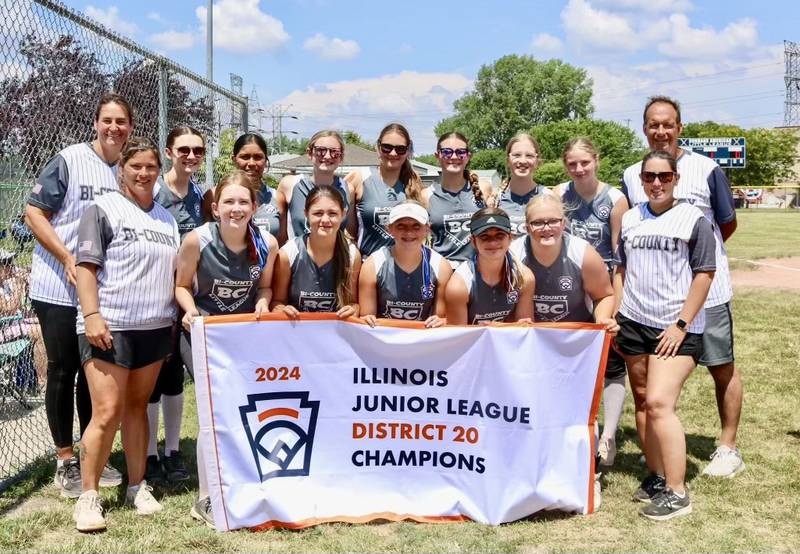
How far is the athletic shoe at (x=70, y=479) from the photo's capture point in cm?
461

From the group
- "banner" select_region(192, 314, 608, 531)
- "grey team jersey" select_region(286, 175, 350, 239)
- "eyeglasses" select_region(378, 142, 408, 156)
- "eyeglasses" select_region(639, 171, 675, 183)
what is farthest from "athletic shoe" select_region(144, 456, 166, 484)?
"eyeglasses" select_region(639, 171, 675, 183)

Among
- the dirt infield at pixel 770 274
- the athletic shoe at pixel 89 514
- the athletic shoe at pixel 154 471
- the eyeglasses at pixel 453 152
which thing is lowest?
the athletic shoe at pixel 154 471

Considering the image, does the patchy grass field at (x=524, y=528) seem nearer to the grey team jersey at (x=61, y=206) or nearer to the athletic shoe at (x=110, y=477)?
the athletic shoe at (x=110, y=477)

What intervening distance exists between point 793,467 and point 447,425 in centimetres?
263

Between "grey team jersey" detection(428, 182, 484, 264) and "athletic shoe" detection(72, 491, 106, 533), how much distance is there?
8.58ft

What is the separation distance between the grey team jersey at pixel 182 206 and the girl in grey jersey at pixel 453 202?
158 cm

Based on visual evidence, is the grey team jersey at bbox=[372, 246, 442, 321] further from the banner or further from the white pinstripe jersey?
the white pinstripe jersey

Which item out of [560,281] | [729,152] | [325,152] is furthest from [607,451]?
[729,152]

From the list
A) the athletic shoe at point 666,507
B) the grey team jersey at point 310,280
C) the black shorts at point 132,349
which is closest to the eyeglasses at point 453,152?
the grey team jersey at point 310,280

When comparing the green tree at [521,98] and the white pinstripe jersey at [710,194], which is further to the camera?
the green tree at [521,98]

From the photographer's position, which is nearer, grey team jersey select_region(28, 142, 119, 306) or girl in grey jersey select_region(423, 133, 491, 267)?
grey team jersey select_region(28, 142, 119, 306)

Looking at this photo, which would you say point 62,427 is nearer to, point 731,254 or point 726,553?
point 726,553

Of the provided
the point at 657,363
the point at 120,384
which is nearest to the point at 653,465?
the point at 657,363

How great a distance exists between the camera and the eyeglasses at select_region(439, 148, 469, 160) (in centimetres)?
511
